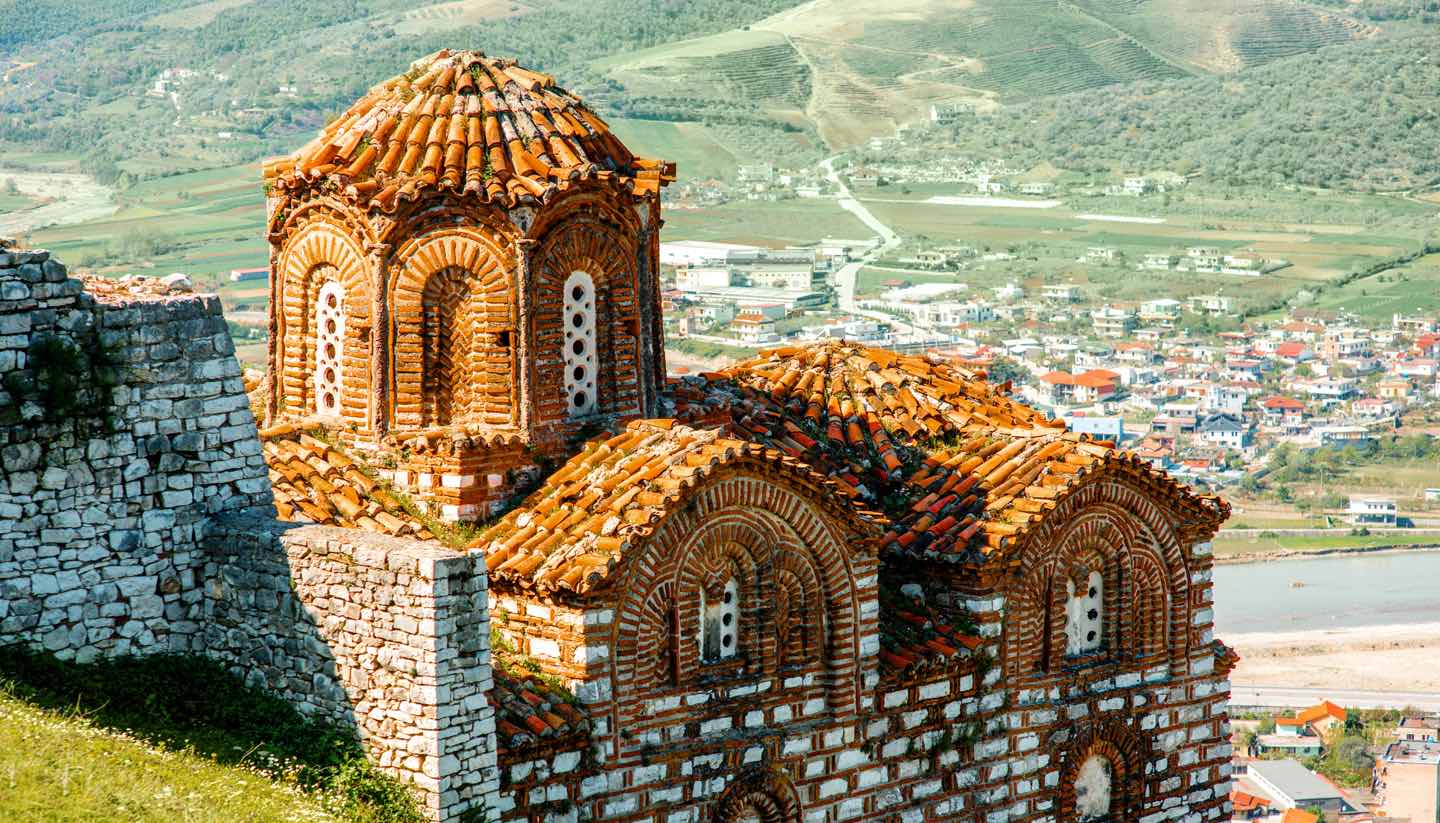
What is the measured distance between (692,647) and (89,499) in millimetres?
4635

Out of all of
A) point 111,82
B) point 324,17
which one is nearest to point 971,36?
point 324,17

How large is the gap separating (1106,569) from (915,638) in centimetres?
216

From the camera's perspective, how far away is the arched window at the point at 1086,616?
19062 millimetres

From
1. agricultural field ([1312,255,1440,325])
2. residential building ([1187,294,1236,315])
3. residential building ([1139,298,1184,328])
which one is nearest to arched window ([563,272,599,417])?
residential building ([1139,298,1184,328])

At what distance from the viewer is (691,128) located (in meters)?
154

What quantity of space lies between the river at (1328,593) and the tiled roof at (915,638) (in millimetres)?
Answer: 57418

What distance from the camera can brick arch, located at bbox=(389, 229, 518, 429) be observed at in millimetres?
17375

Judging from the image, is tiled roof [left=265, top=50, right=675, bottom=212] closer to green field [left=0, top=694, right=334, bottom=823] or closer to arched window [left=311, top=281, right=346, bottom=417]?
arched window [left=311, top=281, right=346, bottom=417]

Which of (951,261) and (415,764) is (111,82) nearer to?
(951,261)

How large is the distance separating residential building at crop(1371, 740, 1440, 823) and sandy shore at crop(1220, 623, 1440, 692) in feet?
27.2

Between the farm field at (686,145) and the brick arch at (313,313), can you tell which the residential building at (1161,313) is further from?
the brick arch at (313,313)

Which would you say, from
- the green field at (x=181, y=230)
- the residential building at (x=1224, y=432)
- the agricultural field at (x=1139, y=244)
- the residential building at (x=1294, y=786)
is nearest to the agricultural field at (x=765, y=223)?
the agricultural field at (x=1139, y=244)

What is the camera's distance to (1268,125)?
15650cm

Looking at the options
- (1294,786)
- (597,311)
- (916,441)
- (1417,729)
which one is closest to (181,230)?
(1417,729)
